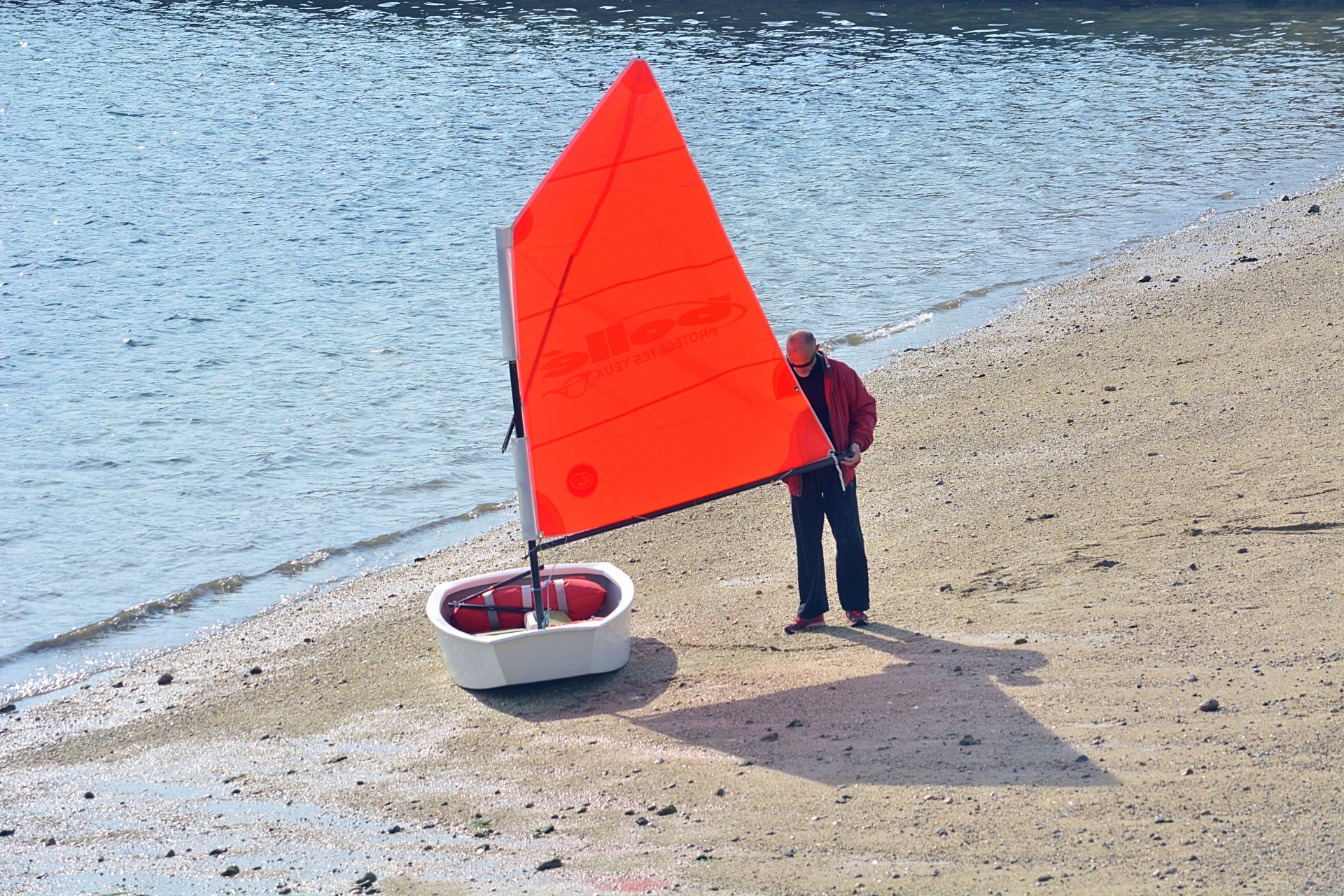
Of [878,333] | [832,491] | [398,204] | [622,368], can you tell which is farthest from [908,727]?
[398,204]

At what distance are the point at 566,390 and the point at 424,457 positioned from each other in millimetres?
5850

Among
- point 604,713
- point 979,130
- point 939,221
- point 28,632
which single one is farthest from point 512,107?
point 604,713

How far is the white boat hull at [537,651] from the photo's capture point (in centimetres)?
698

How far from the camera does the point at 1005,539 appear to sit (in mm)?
8516

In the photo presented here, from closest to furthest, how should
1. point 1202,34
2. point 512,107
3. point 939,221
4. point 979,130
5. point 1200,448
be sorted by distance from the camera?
point 1200,448 → point 939,221 → point 979,130 → point 512,107 → point 1202,34

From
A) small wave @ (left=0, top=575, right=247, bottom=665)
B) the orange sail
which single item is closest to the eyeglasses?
the orange sail

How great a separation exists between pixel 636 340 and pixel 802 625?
2093mm

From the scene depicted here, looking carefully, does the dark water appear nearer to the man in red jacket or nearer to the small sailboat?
the small sailboat

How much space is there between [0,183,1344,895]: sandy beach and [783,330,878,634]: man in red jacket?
232 millimetres

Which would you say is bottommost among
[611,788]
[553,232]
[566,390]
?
[611,788]

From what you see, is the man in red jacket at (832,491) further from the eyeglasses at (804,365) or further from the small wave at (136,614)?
the small wave at (136,614)

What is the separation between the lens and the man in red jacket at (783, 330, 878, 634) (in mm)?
7270

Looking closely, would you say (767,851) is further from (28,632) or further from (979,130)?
(979,130)

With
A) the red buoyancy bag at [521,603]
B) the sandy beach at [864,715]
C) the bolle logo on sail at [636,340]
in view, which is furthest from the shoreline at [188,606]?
the bolle logo on sail at [636,340]
